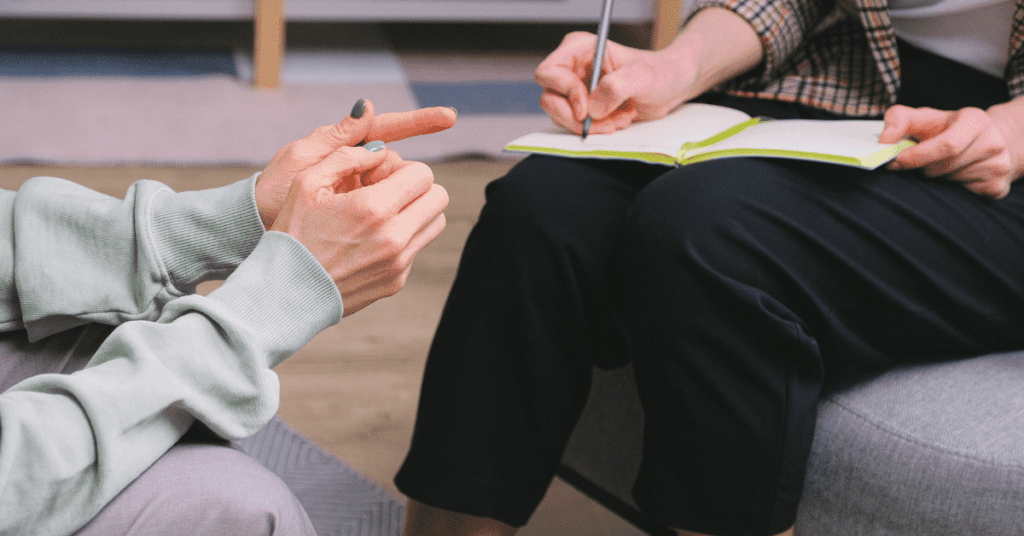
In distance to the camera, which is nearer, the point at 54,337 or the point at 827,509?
the point at 54,337

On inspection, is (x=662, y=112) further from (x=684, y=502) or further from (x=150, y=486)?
(x=150, y=486)

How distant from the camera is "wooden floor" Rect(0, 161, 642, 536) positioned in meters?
1.02

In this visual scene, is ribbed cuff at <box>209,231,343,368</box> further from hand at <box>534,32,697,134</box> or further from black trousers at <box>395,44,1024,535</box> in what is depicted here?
hand at <box>534,32,697,134</box>

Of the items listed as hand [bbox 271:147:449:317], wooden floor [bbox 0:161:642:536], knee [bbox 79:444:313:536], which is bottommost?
wooden floor [bbox 0:161:642:536]

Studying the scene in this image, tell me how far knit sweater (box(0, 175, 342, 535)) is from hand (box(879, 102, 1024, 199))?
49cm

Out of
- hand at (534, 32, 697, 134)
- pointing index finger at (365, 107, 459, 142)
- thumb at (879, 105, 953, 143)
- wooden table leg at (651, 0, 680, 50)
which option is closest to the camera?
pointing index finger at (365, 107, 459, 142)

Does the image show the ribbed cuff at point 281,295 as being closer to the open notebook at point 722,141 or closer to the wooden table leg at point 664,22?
the open notebook at point 722,141

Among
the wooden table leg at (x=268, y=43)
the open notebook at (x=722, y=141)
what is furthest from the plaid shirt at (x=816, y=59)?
the wooden table leg at (x=268, y=43)

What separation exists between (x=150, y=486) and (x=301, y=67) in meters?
2.15

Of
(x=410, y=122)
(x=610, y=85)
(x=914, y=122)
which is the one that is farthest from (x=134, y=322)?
(x=914, y=122)


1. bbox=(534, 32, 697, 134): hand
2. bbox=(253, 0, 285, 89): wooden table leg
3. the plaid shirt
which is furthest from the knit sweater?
bbox=(253, 0, 285, 89): wooden table leg

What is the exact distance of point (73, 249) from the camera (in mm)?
562

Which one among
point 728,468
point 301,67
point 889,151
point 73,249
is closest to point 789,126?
point 889,151

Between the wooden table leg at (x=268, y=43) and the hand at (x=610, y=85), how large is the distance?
4.93 ft
